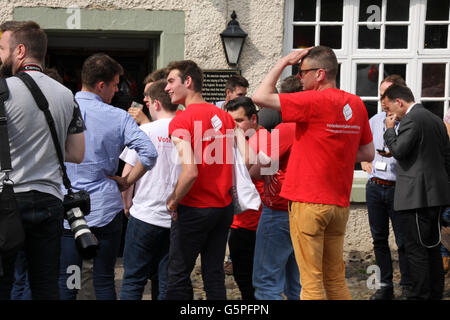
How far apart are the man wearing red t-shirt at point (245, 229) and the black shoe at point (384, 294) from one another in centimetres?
139

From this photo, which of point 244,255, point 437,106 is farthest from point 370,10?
point 244,255

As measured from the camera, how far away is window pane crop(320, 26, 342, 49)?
715 cm

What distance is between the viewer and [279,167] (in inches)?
171

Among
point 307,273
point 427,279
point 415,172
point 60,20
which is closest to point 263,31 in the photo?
point 60,20

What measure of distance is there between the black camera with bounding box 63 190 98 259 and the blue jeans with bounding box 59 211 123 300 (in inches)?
26.4

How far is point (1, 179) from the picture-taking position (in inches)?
117

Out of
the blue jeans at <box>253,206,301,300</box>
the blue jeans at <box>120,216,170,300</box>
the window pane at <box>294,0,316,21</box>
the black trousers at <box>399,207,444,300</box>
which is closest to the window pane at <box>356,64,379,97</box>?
the window pane at <box>294,0,316,21</box>

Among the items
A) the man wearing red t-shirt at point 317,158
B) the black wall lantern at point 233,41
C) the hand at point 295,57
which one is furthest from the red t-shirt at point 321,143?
the black wall lantern at point 233,41

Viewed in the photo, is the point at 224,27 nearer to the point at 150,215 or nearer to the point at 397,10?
the point at 397,10

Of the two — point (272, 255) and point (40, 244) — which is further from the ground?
point (40, 244)

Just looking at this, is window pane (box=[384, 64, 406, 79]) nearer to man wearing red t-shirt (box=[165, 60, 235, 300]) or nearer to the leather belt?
the leather belt

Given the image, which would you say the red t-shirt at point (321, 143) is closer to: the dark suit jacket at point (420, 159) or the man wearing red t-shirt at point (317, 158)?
the man wearing red t-shirt at point (317, 158)

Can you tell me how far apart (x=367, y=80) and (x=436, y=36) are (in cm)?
93
